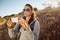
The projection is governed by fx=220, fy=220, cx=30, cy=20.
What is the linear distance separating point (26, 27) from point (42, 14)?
1.20ft

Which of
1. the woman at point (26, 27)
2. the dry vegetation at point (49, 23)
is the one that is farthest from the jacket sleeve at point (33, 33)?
the dry vegetation at point (49, 23)

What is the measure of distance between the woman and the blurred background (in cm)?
11

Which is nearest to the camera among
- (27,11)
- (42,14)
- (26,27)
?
(26,27)

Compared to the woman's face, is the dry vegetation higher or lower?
lower

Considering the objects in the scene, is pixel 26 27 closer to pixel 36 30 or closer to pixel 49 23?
pixel 36 30

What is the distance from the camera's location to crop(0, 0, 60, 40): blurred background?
288 centimetres

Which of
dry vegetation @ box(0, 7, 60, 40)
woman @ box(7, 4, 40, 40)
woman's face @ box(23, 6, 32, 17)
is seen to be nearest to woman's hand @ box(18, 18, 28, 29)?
woman @ box(7, 4, 40, 40)

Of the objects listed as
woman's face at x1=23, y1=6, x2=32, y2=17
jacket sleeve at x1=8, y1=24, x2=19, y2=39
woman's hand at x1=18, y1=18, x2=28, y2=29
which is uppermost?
woman's face at x1=23, y1=6, x2=32, y2=17

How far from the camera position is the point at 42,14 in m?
2.95

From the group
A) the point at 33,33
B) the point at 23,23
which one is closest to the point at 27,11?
the point at 23,23

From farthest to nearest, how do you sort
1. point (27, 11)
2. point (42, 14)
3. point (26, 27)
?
point (42, 14)
point (27, 11)
point (26, 27)

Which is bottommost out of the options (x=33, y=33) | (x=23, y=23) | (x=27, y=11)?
(x=33, y=33)

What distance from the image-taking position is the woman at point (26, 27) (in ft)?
8.89

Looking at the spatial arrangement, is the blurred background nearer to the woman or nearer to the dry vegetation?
the dry vegetation
